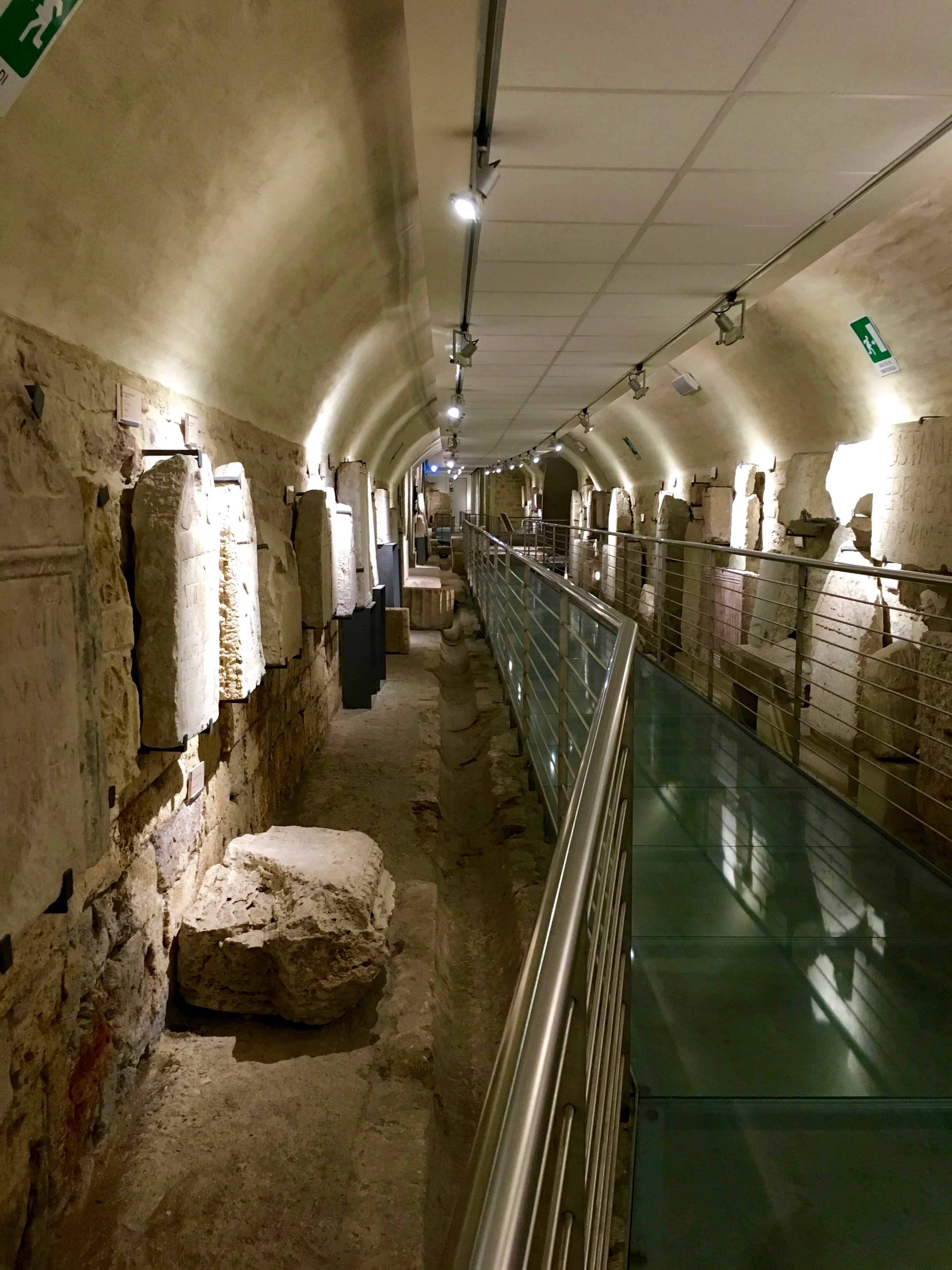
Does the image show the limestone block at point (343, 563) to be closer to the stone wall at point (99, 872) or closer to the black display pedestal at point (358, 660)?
the black display pedestal at point (358, 660)

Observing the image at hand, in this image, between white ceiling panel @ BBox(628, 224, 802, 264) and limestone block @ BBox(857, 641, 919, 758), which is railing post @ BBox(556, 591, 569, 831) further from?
limestone block @ BBox(857, 641, 919, 758)

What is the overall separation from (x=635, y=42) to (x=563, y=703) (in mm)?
2531

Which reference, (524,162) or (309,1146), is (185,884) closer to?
(309,1146)

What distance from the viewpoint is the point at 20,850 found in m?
1.74

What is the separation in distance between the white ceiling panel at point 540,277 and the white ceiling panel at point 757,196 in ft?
2.90

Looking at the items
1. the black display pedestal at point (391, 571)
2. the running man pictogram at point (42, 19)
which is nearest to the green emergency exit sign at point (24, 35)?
the running man pictogram at point (42, 19)

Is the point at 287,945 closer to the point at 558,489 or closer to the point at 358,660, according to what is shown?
the point at 358,660

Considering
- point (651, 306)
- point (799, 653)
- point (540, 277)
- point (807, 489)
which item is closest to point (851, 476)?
point (807, 489)

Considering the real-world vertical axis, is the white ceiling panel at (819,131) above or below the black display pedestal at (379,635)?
above

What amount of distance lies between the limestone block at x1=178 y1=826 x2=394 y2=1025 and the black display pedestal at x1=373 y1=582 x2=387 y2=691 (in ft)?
15.0

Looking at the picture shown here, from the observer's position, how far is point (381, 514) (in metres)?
9.90

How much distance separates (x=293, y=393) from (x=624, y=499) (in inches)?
384

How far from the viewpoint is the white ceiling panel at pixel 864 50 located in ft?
7.88

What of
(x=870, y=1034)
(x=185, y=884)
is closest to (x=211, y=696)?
(x=185, y=884)
